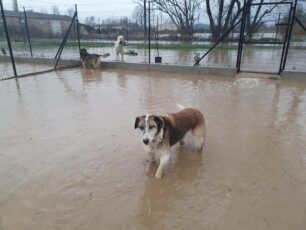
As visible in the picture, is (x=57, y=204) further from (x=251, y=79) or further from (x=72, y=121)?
(x=251, y=79)

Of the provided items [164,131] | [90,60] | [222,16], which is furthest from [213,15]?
[164,131]

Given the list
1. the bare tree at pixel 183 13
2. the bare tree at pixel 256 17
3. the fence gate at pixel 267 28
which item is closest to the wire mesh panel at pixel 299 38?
the fence gate at pixel 267 28

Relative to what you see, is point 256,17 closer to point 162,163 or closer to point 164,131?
point 164,131

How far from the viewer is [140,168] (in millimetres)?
3848

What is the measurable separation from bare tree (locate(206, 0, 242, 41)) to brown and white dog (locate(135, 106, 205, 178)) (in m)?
17.4

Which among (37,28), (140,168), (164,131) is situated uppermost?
(37,28)

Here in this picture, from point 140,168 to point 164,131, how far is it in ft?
2.46

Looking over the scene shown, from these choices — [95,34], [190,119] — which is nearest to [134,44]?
[95,34]

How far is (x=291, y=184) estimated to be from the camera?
3422mm

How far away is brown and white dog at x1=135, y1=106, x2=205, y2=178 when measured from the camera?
3.23 m

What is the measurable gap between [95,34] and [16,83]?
45.3ft

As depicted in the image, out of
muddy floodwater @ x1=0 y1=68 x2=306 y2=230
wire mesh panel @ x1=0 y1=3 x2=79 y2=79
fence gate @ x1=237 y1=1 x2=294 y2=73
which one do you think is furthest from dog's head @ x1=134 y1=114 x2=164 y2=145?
wire mesh panel @ x1=0 y1=3 x2=79 y2=79

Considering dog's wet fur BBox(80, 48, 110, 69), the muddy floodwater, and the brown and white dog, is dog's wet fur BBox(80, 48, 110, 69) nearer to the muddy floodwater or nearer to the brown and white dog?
the muddy floodwater

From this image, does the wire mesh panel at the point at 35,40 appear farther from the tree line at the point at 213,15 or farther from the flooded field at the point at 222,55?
the tree line at the point at 213,15
